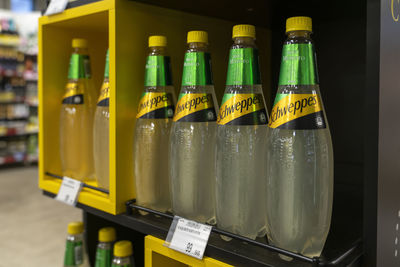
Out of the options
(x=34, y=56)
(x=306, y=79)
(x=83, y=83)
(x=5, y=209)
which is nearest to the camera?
(x=306, y=79)

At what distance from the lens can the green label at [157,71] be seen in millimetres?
922

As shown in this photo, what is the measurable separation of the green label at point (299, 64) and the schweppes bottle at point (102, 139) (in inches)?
22.8

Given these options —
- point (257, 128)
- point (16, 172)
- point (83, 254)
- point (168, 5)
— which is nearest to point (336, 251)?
point (257, 128)

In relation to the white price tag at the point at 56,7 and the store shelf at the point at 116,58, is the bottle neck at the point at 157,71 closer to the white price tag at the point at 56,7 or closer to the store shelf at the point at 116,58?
the store shelf at the point at 116,58

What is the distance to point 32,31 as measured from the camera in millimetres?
6453

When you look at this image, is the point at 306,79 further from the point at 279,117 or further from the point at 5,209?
the point at 5,209

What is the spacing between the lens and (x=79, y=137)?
124 centimetres

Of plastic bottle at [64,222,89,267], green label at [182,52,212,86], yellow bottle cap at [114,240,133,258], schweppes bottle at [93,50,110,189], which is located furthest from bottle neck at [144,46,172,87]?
plastic bottle at [64,222,89,267]

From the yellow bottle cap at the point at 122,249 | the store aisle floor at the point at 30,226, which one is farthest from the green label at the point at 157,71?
the store aisle floor at the point at 30,226

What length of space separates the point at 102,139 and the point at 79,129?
15 cm

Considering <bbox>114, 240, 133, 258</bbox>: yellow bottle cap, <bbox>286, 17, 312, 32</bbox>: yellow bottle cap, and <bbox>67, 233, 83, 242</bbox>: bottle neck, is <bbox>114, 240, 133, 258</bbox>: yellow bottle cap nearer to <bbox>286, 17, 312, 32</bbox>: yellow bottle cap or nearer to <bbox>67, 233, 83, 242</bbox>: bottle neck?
<bbox>67, 233, 83, 242</bbox>: bottle neck

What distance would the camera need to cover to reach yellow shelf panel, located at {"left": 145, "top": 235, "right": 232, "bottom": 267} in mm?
776

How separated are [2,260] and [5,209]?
126 cm

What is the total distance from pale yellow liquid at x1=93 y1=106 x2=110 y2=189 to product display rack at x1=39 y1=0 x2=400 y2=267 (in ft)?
0.15
